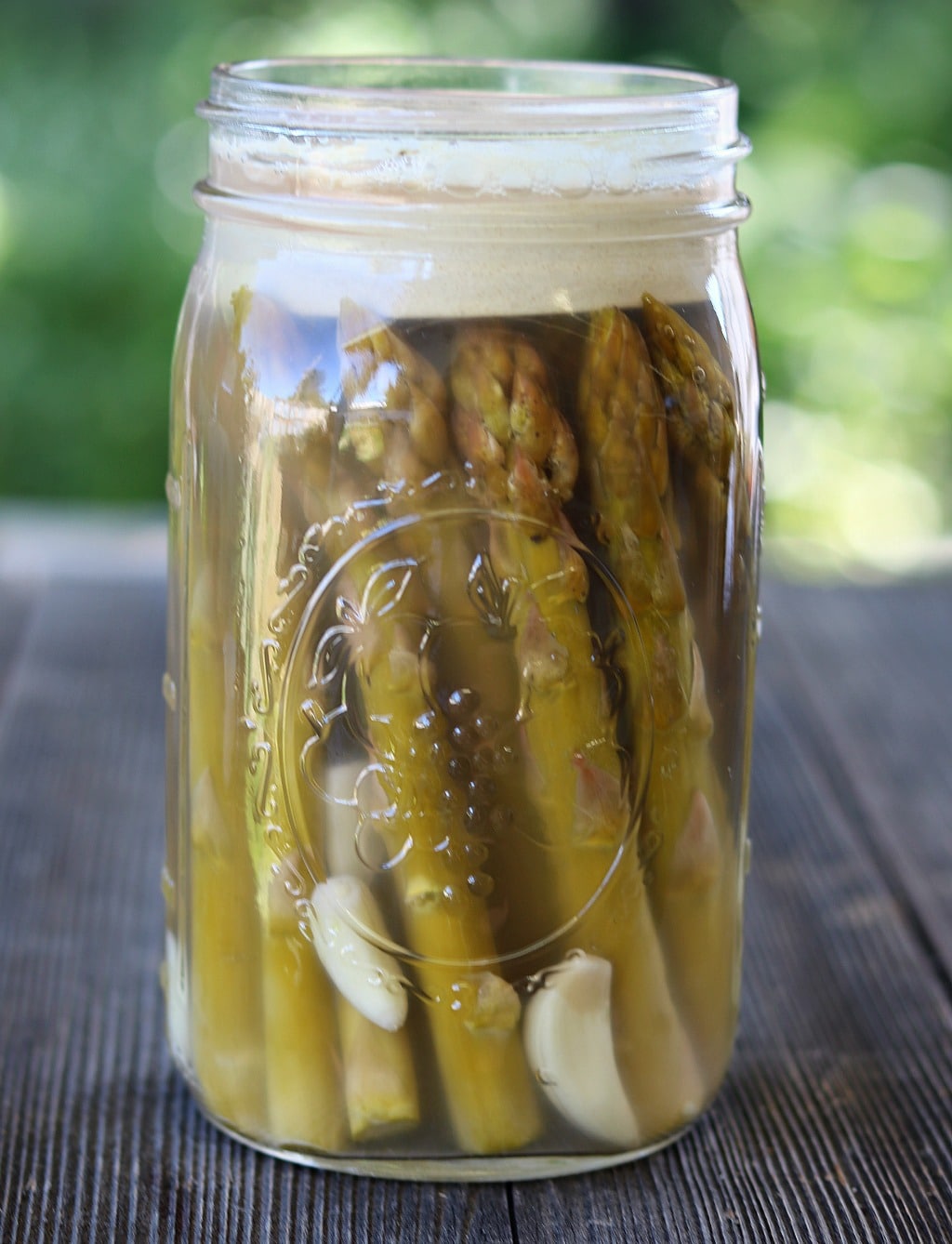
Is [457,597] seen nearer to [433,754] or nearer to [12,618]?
[433,754]

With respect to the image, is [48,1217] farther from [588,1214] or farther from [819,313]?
[819,313]

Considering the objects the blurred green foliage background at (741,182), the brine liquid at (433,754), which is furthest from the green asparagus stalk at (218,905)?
the blurred green foliage background at (741,182)

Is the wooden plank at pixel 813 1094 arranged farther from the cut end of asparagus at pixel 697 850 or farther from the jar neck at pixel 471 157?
the jar neck at pixel 471 157

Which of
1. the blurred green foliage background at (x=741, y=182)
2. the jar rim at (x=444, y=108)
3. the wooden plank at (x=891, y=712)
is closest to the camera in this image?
the jar rim at (x=444, y=108)

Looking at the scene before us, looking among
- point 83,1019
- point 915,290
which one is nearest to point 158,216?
point 915,290

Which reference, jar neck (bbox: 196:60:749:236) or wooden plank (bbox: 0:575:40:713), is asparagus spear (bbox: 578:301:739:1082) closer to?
jar neck (bbox: 196:60:749:236)

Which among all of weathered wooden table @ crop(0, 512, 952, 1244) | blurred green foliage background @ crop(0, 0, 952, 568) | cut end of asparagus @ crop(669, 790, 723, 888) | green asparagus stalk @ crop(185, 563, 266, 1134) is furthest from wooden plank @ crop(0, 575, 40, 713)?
blurred green foliage background @ crop(0, 0, 952, 568)

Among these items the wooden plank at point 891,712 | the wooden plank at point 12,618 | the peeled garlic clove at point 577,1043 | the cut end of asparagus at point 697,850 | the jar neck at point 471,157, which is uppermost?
the jar neck at point 471,157

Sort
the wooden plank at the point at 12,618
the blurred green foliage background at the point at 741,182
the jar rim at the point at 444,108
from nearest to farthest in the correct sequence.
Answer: the jar rim at the point at 444,108
the wooden plank at the point at 12,618
the blurred green foliage background at the point at 741,182
